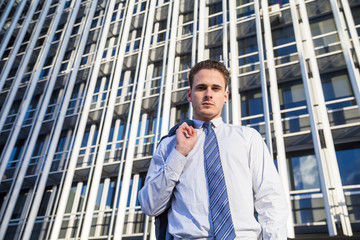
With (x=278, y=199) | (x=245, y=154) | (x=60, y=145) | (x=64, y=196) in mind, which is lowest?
(x=278, y=199)

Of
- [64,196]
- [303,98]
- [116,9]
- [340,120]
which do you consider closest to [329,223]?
[340,120]

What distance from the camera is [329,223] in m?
6.61

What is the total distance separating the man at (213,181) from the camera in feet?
5.41

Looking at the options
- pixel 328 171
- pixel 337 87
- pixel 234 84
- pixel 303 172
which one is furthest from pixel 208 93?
pixel 337 87

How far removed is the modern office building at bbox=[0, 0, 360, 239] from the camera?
8234 mm

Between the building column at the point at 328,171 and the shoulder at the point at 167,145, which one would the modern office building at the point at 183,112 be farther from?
the shoulder at the point at 167,145

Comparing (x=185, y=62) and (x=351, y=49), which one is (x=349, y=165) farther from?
Result: (x=185, y=62)

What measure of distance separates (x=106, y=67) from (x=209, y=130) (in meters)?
12.9

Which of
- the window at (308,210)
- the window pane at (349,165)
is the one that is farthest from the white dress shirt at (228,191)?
the window pane at (349,165)

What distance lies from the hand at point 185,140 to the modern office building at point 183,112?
6.02 metres

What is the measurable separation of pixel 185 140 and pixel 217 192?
392 mm

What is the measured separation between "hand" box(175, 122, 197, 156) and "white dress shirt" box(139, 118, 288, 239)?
0.04 meters

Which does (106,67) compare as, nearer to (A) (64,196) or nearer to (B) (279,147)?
(A) (64,196)

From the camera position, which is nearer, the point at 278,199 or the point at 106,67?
the point at 278,199
